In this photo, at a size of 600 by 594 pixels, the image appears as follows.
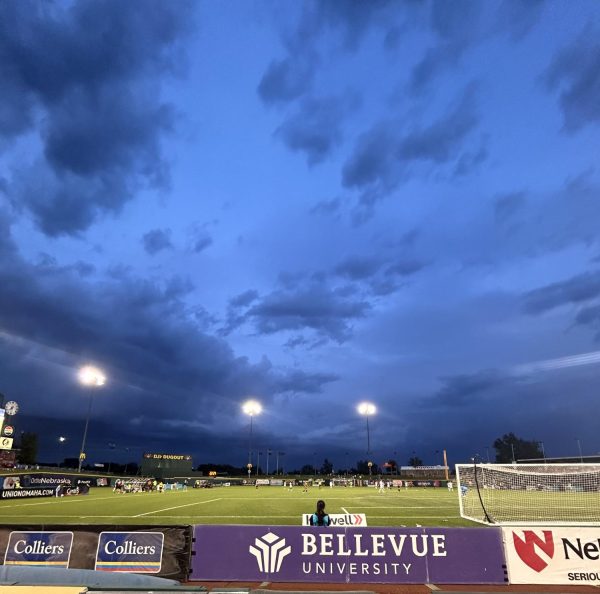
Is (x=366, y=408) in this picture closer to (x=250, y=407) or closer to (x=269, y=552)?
(x=250, y=407)

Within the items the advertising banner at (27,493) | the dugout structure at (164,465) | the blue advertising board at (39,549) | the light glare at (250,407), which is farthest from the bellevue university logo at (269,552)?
the dugout structure at (164,465)

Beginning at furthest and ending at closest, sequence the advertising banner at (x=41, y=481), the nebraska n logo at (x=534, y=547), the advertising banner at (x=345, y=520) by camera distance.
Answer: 1. the advertising banner at (x=41, y=481)
2. the advertising banner at (x=345, y=520)
3. the nebraska n logo at (x=534, y=547)

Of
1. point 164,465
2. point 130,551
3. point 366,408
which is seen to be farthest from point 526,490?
point 164,465

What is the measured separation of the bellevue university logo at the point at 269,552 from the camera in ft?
37.1

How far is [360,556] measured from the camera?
11.2 metres

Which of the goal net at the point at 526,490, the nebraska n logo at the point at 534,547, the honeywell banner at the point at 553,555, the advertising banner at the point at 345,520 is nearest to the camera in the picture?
the honeywell banner at the point at 553,555

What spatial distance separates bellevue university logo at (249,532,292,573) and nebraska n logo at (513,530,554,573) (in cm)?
598

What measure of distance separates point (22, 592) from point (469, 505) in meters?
26.4

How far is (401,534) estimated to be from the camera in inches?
450

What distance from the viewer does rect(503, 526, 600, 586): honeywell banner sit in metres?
11.1

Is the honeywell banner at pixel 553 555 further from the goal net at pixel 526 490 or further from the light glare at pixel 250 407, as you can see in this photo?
the light glare at pixel 250 407

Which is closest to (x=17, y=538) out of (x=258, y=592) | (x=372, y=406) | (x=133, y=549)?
(x=133, y=549)

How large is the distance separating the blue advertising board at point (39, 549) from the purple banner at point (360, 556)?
3606 millimetres

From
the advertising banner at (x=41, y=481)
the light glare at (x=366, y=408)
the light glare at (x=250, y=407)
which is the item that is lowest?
the advertising banner at (x=41, y=481)
